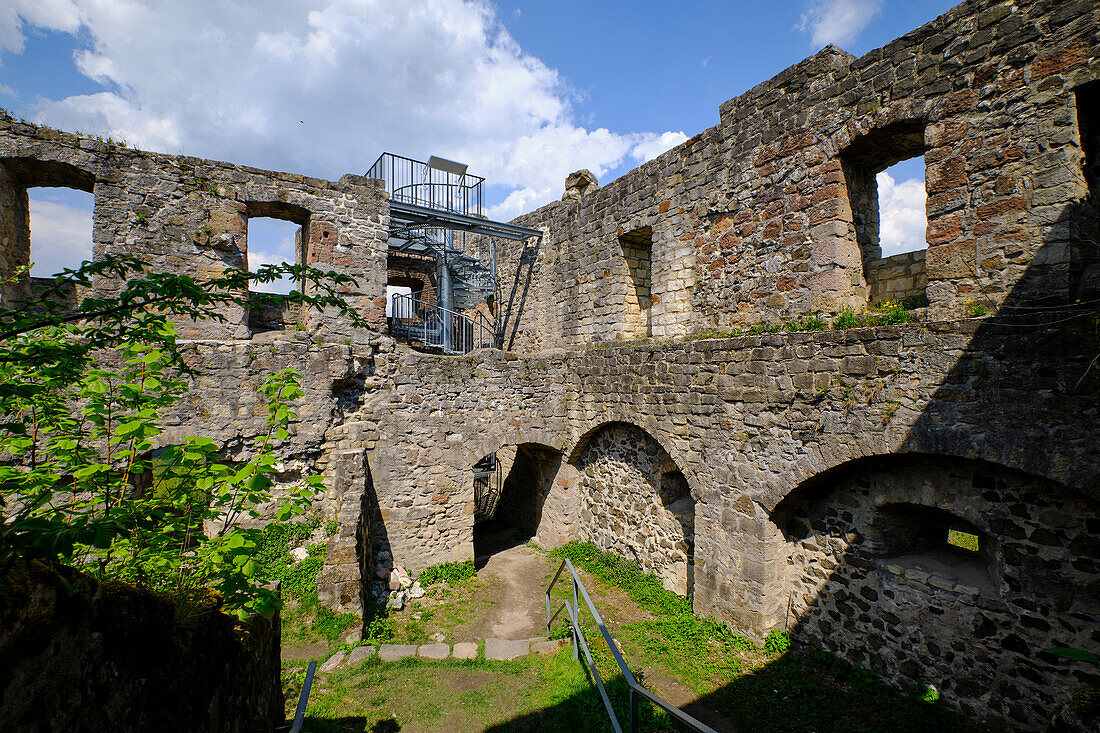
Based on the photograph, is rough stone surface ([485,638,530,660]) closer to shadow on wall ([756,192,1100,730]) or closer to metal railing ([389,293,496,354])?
shadow on wall ([756,192,1100,730])

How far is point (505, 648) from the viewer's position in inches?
257

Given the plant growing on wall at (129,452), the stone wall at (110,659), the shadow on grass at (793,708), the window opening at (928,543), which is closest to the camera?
the stone wall at (110,659)

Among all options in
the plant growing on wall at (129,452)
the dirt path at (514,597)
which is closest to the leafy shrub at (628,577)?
the dirt path at (514,597)

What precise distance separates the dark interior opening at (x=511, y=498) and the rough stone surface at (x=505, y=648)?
307cm

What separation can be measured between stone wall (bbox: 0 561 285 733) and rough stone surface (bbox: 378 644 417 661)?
12.9 feet

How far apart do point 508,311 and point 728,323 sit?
6.67 m

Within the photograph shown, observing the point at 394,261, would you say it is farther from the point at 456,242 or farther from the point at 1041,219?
the point at 1041,219

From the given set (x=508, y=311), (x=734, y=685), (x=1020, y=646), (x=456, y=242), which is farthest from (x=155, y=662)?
(x=456, y=242)

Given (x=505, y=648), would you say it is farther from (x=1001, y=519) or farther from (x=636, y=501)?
(x=1001, y=519)

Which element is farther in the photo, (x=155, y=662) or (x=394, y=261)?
(x=394, y=261)

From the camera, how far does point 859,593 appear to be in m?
5.67

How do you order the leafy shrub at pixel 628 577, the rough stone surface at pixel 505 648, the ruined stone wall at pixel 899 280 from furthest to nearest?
the leafy shrub at pixel 628 577, the rough stone surface at pixel 505 648, the ruined stone wall at pixel 899 280

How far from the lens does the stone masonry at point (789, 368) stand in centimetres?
444

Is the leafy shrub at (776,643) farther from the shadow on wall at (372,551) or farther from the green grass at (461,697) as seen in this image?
the shadow on wall at (372,551)
